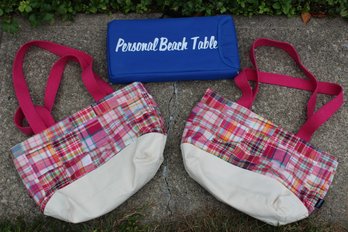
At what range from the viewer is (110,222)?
2.01m

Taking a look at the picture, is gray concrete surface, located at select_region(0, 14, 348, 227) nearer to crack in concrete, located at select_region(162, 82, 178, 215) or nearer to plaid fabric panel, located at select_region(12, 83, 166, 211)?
crack in concrete, located at select_region(162, 82, 178, 215)

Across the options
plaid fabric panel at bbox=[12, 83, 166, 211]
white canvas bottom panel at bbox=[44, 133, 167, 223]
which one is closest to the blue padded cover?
plaid fabric panel at bbox=[12, 83, 166, 211]

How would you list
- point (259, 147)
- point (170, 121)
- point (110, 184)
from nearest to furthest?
point (110, 184), point (259, 147), point (170, 121)

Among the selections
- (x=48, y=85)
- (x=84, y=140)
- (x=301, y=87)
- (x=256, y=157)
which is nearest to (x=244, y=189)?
(x=256, y=157)

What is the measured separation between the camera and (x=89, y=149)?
2018 millimetres

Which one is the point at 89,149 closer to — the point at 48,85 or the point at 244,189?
the point at 48,85

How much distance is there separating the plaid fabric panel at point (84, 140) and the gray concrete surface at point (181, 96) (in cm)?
12

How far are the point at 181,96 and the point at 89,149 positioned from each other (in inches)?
19.8

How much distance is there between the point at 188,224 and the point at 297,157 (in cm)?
56

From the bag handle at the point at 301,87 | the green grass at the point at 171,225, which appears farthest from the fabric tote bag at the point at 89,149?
the bag handle at the point at 301,87

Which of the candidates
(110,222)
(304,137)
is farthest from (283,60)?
(110,222)

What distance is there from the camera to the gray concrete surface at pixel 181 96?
81.0 inches

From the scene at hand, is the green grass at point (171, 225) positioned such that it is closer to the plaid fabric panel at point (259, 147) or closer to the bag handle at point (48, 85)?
the plaid fabric panel at point (259, 147)

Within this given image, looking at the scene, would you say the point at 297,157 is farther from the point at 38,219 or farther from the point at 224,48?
the point at 38,219
